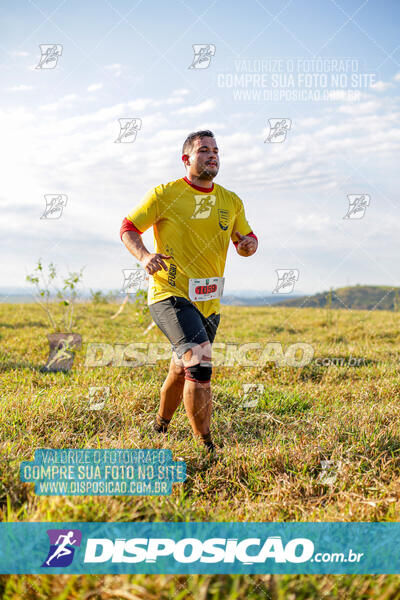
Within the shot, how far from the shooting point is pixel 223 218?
12.7ft

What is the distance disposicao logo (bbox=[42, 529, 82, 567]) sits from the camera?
2042 millimetres

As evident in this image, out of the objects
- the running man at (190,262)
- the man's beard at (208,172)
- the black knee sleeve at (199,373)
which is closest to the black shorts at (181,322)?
the running man at (190,262)

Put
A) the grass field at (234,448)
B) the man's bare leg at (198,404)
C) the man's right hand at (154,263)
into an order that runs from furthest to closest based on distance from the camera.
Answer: the man's bare leg at (198,404), the man's right hand at (154,263), the grass field at (234,448)

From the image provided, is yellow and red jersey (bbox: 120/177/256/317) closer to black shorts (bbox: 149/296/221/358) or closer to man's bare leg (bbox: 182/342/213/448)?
black shorts (bbox: 149/296/221/358)

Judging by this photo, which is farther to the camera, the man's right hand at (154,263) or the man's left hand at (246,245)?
the man's left hand at (246,245)

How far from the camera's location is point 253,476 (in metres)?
3.14

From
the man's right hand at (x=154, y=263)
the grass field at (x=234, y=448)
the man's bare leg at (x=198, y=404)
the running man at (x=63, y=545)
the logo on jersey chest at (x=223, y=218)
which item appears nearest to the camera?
the grass field at (x=234, y=448)

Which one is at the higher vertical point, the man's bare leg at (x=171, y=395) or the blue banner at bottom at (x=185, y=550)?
the man's bare leg at (x=171, y=395)

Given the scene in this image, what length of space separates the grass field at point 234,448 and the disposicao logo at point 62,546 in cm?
6

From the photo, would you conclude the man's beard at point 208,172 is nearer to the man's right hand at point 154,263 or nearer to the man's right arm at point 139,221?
the man's right arm at point 139,221

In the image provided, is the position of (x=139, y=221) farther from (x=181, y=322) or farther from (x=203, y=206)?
(x=181, y=322)

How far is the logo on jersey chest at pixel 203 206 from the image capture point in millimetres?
3729

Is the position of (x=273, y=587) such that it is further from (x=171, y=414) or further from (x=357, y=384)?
(x=357, y=384)

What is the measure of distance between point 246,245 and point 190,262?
2.01ft
